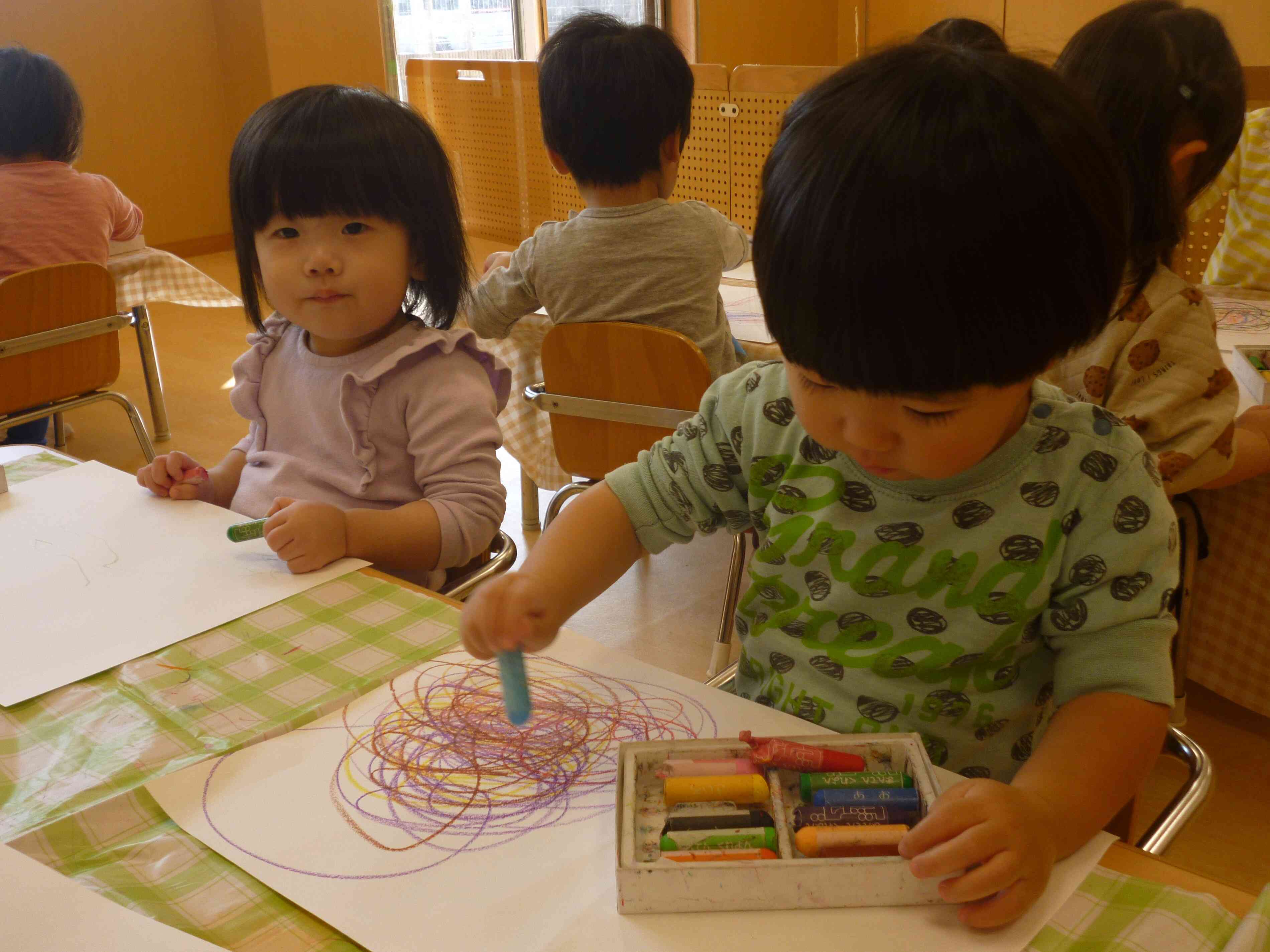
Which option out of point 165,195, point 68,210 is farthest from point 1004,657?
point 165,195

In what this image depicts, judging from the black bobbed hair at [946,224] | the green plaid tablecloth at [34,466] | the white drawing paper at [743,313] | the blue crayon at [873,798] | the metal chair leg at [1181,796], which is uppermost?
the black bobbed hair at [946,224]

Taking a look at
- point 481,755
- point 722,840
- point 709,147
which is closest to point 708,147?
point 709,147

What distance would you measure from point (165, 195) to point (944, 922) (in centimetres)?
550

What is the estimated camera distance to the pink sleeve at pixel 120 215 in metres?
2.81

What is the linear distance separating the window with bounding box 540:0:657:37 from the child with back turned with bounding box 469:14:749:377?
433 cm

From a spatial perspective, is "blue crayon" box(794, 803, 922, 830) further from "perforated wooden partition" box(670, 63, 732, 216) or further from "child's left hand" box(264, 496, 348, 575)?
"perforated wooden partition" box(670, 63, 732, 216)

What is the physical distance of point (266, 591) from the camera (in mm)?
885

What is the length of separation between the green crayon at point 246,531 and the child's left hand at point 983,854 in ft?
2.08

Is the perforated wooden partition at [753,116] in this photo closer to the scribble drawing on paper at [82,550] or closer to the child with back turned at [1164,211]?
the child with back turned at [1164,211]

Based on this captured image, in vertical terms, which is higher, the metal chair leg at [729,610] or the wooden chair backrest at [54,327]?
the wooden chair backrest at [54,327]

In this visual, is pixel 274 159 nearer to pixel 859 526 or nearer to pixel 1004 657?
pixel 859 526

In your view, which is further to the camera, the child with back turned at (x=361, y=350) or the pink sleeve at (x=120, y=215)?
the pink sleeve at (x=120, y=215)

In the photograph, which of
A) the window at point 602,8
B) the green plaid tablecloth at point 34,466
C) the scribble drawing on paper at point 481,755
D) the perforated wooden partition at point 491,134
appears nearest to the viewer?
the scribble drawing on paper at point 481,755

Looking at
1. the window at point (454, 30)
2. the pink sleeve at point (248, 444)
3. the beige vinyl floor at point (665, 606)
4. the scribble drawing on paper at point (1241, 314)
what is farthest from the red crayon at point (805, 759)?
the window at point (454, 30)
